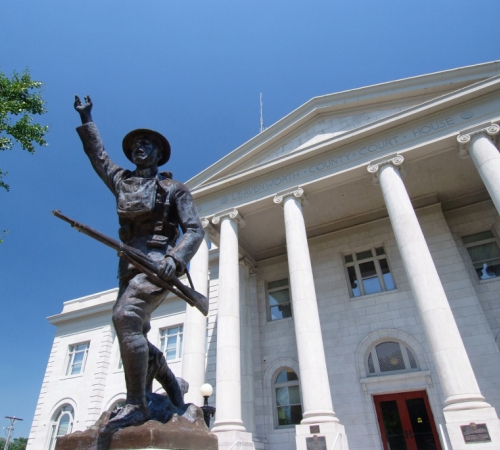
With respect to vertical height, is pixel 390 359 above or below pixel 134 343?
above

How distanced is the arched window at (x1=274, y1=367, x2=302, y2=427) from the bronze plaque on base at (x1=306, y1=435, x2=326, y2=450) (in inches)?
235

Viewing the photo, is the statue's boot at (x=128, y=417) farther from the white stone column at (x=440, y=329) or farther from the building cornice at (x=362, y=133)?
the building cornice at (x=362, y=133)

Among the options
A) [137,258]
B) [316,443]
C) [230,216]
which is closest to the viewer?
[137,258]

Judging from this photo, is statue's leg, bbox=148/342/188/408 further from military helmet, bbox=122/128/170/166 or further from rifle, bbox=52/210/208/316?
military helmet, bbox=122/128/170/166

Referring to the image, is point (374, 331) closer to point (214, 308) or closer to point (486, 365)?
point (486, 365)

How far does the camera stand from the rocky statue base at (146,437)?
232 cm

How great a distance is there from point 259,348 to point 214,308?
3.03 m

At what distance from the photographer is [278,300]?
19031mm

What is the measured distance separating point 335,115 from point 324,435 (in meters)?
12.7

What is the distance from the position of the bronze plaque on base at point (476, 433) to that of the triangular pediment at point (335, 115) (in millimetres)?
10467

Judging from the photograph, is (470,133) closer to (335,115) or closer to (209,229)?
(335,115)

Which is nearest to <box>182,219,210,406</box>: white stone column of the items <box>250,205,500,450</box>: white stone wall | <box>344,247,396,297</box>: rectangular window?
<box>250,205,500,450</box>: white stone wall

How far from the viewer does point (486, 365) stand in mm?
13234

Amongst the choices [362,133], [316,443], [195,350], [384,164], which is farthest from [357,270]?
[316,443]
